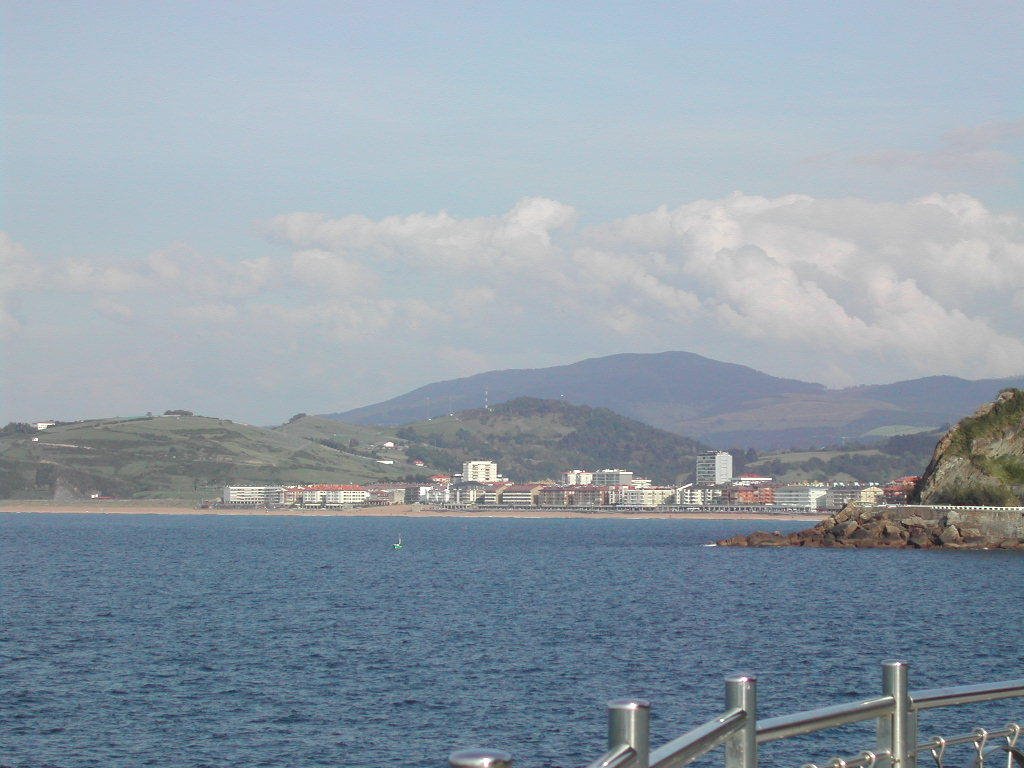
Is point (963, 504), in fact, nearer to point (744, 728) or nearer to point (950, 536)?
point (950, 536)

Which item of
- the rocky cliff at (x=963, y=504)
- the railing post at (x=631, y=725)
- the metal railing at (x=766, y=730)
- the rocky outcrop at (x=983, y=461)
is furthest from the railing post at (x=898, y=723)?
the rocky outcrop at (x=983, y=461)

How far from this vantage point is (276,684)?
38250 millimetres

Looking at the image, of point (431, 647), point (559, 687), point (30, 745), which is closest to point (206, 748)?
point (30, 745)

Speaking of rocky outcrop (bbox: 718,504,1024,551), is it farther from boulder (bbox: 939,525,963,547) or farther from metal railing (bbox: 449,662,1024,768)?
metal railing (bbox: 449,662,1024,768)

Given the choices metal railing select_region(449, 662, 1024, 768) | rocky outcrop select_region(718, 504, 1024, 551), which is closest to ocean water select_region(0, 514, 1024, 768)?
metal railing select_region(449, 662, 1024, 768)

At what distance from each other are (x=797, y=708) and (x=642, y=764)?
3113 centimetres

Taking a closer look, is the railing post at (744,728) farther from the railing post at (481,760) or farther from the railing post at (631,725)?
the railing post at (481,760)

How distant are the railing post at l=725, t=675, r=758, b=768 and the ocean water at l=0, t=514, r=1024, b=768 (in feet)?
72.4

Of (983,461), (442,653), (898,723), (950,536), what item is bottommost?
(442,653)

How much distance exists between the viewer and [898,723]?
7.32 meters

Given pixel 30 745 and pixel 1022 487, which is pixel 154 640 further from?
pixel 1022 487

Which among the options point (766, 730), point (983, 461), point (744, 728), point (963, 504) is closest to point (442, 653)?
point (766, 730)

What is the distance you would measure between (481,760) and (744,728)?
2.30 m

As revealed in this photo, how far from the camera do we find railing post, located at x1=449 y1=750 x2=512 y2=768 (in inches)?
162
